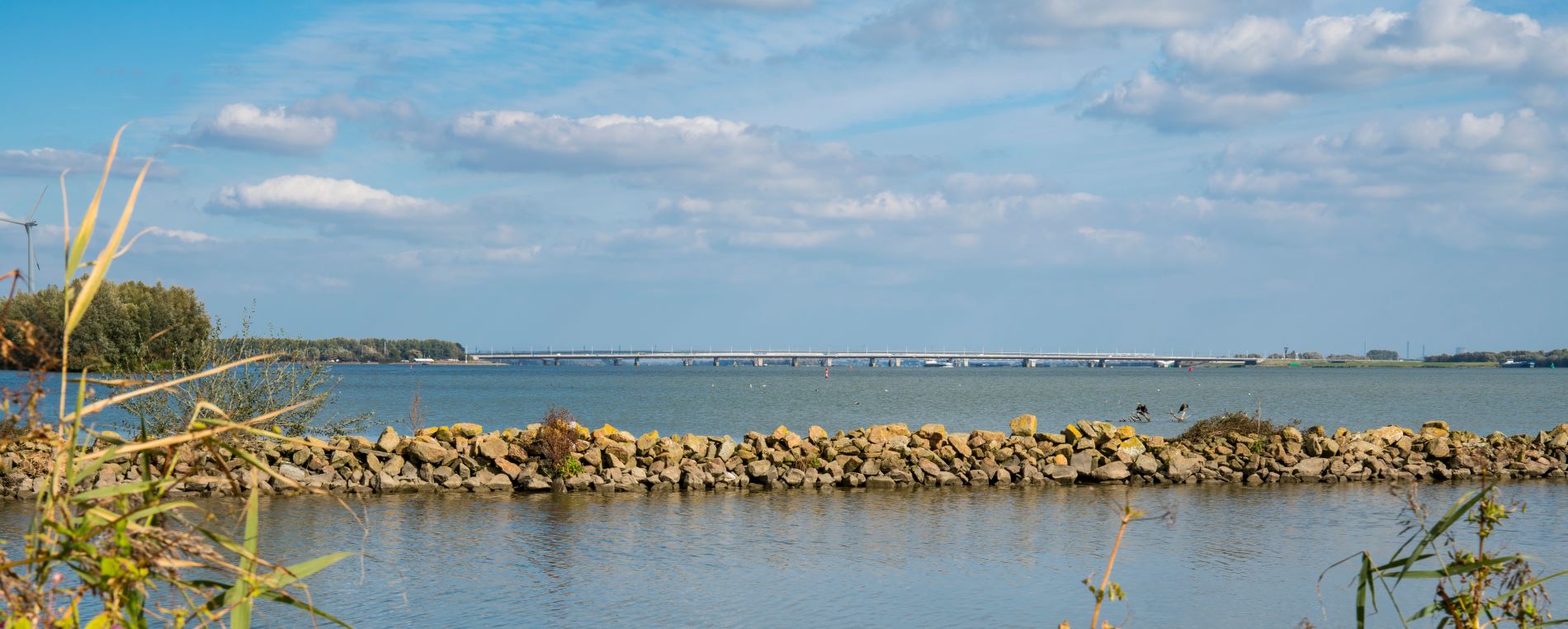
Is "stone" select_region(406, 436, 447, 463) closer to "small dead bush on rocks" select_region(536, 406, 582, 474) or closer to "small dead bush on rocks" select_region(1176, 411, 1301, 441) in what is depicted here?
"small dead bush on rocks" select_region(536, 406, 582, 474)

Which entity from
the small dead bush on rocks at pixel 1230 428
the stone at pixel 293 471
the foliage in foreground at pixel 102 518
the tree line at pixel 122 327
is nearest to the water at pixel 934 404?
the tree line at pixel 122 327

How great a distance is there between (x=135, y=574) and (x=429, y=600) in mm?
10247

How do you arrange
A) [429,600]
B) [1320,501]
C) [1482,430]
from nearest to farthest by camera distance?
[429,600], [1320,501], [1482,430]

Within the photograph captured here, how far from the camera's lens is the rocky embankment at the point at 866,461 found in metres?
20.9

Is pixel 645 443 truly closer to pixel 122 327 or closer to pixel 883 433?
pixel 883 433

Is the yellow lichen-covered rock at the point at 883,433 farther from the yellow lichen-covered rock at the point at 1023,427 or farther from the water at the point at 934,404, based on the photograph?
the water at the point at 934,404

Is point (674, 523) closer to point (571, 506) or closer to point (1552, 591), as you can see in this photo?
point (571, 506)

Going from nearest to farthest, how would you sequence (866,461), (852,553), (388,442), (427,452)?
(852,553) < (427,452) < (388,442) < (866,461)

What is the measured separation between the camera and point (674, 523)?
17.4 metres

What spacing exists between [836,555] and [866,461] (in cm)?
761

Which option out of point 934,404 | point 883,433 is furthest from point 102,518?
point 934,404

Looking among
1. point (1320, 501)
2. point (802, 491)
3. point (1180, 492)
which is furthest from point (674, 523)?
point (1320, 501)

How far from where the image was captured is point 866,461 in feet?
74.0

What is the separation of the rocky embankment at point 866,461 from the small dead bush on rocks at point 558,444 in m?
0.09
